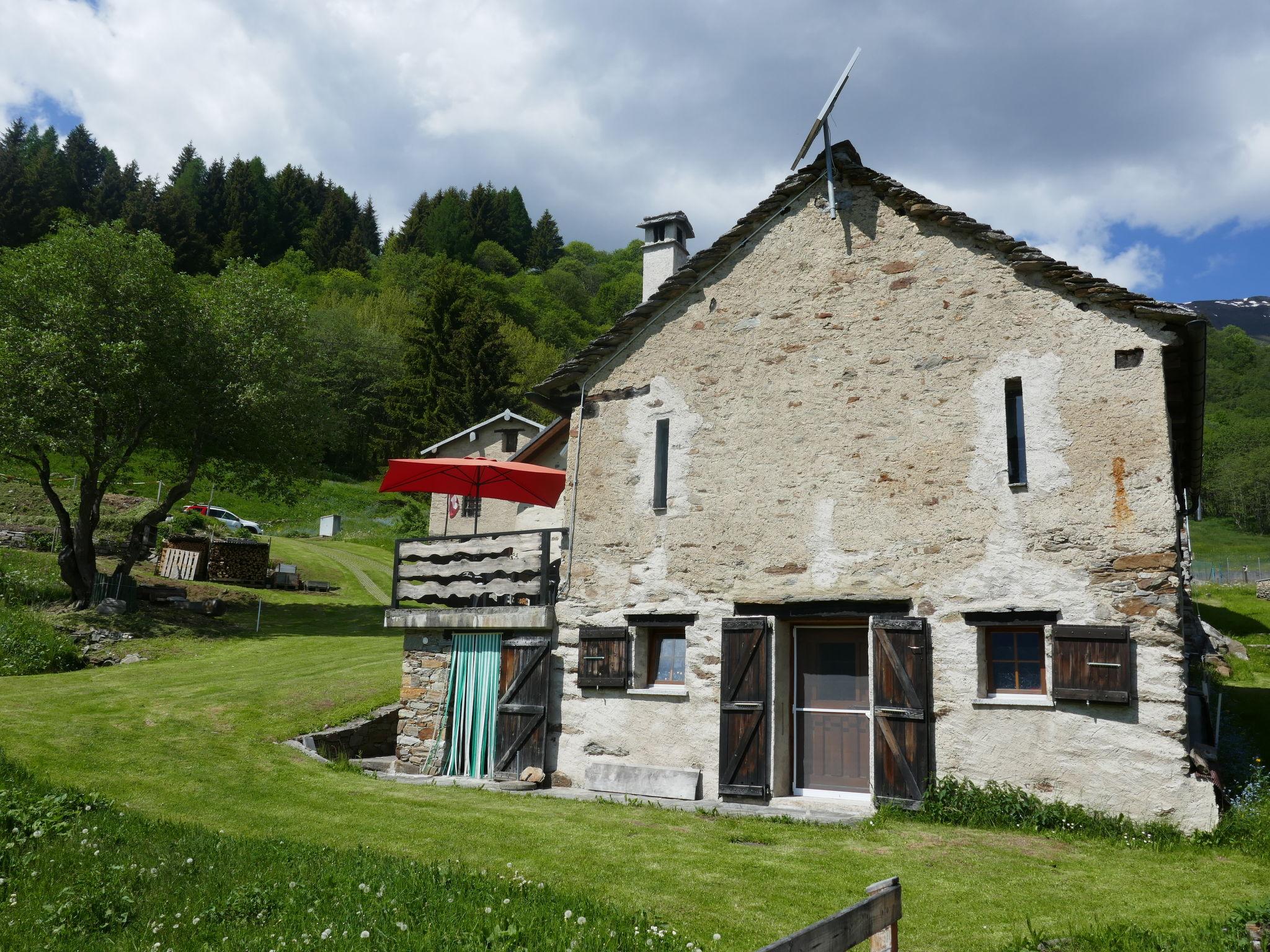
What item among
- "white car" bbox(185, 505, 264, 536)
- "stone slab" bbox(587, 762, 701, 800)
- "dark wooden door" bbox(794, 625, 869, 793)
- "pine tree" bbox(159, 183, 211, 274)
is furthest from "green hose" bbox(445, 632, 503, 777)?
"pine tree" bbox(159, 183, 211, 274)

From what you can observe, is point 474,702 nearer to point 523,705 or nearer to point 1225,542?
point 523,705

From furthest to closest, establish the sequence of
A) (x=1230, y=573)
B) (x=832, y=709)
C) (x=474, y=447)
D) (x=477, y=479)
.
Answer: (x=1230, y=573), (x=474, y=447), (x=477, y=479), (x=832, y=709)

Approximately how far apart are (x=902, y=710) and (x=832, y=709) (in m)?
1.17

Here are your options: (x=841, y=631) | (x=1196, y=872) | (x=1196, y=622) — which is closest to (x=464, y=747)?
(x=841, y=631)

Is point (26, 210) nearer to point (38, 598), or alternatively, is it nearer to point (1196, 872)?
point (38, 598)

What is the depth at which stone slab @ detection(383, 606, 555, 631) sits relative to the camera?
1240cm

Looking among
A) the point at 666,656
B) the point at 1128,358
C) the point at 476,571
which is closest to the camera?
the point at 1128,358

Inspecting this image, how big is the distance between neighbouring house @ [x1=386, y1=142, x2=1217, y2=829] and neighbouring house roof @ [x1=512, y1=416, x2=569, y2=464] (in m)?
6.76

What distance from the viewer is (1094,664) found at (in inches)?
359

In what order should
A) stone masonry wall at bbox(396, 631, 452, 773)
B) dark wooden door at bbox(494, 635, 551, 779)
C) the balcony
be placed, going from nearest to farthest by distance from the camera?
dark wooden door at bbox(494, 635, 551, 779) → the balcony → stone masonry wall at bbox(396, 631, 452, 773)

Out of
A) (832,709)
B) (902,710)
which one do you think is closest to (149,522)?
(832,709)

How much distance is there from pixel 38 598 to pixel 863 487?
2193cm

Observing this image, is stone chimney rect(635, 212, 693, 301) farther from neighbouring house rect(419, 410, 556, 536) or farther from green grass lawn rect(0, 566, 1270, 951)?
neighbouring house rect(419, 410, 556, 536)

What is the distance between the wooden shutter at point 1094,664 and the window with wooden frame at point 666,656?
4.35 metres
